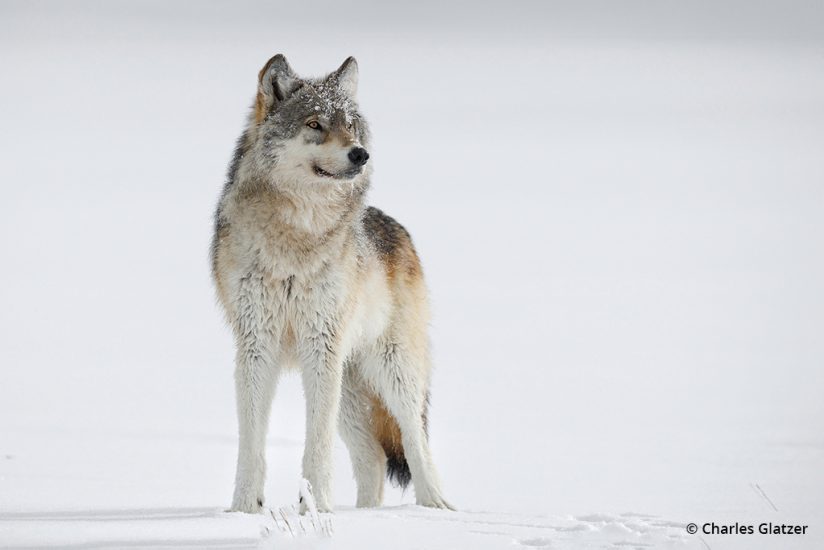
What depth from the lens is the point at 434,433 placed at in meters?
10.6

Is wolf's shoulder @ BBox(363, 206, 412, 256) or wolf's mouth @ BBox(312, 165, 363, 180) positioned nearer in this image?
wolf's mouth @ BBox(312, 165, 363, 180)

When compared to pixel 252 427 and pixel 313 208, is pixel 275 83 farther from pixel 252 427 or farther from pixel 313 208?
pixel 252 427

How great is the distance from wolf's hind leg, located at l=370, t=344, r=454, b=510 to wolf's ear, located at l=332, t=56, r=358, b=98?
1.63 m

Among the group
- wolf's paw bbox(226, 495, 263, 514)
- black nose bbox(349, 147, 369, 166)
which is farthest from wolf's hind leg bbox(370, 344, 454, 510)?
black nose bbox(349, 147, 369, 166)

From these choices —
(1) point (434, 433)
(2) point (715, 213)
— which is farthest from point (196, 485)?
(2) point (715, 213)

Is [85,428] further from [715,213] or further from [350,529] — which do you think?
[715,213]

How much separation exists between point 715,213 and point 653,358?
58.2 ft

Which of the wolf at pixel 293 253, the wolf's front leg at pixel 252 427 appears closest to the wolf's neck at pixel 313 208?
the wolf at pixel 293 253

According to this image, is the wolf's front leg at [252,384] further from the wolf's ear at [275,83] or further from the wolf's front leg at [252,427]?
the wolf's ear at [275,83]

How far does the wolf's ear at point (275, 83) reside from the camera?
5973mm

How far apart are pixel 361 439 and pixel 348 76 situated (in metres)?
2.31

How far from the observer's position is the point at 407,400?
686 cm

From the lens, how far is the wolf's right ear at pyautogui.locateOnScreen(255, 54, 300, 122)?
5973 mm

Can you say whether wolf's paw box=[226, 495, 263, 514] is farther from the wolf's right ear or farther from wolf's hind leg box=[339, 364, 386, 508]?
the wolf's right ear
